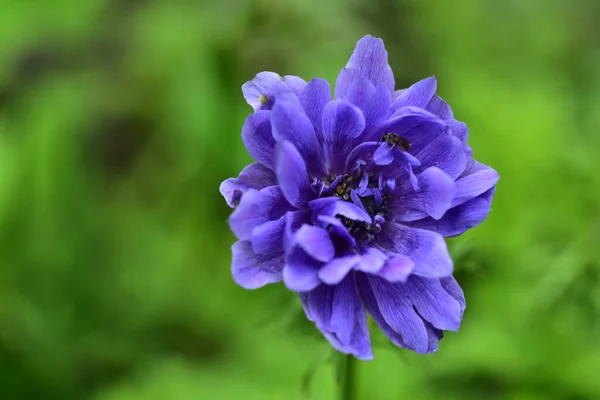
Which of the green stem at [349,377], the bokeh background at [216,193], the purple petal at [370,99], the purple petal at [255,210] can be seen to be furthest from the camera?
the bokeh background at [216,193]

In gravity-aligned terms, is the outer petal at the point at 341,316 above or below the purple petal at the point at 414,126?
below

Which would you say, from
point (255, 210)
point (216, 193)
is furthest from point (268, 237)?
point (216, 193)

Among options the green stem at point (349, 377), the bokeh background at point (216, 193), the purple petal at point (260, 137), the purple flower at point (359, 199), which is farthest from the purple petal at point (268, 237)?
the bokeh background at point (216, 193)

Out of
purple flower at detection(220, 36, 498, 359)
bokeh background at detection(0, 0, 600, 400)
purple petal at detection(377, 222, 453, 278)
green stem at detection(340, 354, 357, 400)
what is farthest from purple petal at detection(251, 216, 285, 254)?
bokeh background at detection(0, 0, 600, 400)

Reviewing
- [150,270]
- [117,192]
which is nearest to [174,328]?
[150,270]

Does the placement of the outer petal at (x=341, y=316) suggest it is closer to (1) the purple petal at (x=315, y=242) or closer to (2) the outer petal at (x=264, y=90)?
(1) the purple petal at (x=315, y=242)

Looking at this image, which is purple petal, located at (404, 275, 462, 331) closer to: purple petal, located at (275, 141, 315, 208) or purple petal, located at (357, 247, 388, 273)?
purple petal, located at (357, 247, 388, 273)
